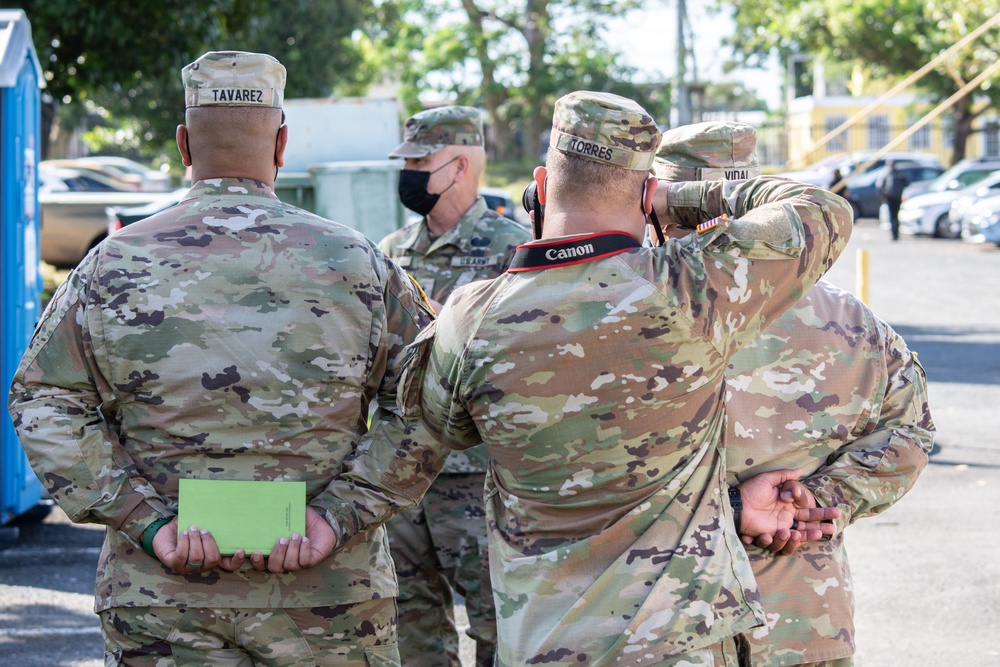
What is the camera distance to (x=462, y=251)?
4711mm

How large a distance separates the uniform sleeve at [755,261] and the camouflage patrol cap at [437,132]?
2523 millimetres

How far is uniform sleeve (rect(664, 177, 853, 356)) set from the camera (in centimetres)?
238

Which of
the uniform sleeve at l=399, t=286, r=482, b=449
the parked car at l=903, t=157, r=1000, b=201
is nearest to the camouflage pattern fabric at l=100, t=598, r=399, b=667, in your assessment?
the uniform sleeve at l=399, t=286, r=482, b=449

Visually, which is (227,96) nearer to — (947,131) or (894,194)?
(894,194)

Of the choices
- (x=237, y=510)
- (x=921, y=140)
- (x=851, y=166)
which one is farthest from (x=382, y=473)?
(x=921, y=140)

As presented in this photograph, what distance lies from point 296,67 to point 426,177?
2309 cm

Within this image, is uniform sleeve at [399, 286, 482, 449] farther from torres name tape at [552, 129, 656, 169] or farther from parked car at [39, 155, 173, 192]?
parked car at [39, 155, 173, 192]

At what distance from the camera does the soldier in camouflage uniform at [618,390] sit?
7.77ft

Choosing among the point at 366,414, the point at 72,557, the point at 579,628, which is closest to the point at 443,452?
the point at 366,414

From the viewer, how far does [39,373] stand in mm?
2812

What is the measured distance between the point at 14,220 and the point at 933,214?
74.4 feet

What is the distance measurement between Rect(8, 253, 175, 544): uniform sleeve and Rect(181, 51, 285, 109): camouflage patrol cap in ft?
1.53

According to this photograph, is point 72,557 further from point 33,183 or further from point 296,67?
point 296,67

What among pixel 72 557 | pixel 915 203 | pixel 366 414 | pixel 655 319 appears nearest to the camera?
pixel 655 319
